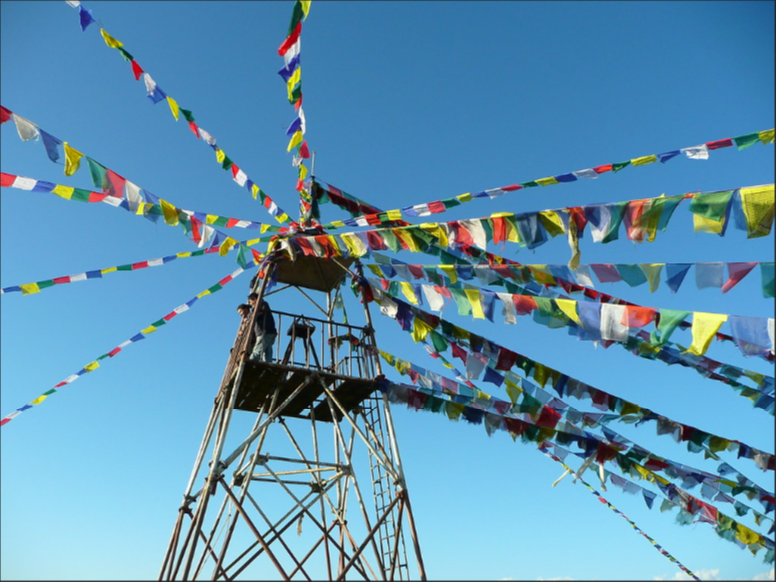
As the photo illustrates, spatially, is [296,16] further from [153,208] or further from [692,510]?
[692,510]

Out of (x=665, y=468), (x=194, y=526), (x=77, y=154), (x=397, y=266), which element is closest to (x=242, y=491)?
(x=194, y=526)

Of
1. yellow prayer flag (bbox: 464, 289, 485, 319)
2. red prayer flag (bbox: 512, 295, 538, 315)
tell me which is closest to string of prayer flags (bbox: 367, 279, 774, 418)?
red prayer flag (bbox: 512, 295, 538, 315)

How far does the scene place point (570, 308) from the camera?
333 inches

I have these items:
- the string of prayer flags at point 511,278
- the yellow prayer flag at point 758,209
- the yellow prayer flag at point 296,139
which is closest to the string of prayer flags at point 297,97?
the yellow prayer flag at point 296,139

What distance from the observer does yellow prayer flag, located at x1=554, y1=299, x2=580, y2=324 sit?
843 centimetres

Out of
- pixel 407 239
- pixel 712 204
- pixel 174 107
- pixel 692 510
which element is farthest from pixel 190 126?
pixel 692 510

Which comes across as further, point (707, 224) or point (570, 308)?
point (570, 308)

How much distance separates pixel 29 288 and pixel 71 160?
7.82 ft

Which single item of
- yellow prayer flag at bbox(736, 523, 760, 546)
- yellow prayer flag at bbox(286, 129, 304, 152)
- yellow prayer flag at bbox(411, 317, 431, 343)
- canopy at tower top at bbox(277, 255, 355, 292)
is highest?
yellow prayer flag at bbox(286, 129, 304, 152)

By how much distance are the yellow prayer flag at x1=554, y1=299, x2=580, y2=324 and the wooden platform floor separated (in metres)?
3.02

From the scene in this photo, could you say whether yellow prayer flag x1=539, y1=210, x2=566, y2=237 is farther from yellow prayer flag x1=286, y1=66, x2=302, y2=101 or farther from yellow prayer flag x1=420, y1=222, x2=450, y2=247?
yellow prayer flag x1=286, y1=66, x2=302, y2=101

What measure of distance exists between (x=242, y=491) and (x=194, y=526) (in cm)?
72

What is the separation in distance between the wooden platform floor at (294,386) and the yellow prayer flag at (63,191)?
3.26 m

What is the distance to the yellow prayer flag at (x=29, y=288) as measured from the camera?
8.95 m
